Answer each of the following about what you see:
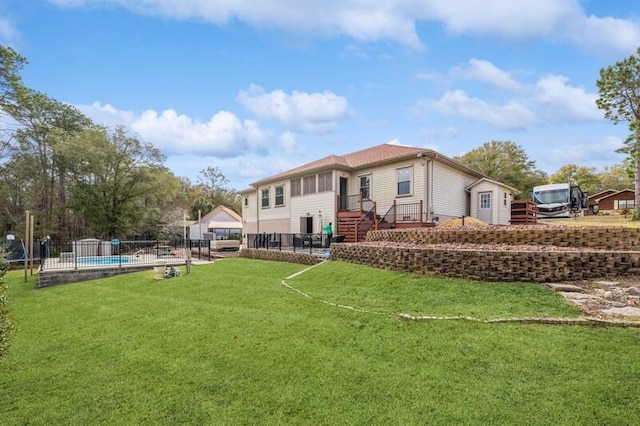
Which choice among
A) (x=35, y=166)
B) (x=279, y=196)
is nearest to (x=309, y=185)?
(x=279, y=196)

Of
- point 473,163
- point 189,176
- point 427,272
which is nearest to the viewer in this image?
point 427,272

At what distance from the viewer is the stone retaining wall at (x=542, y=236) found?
7277mm

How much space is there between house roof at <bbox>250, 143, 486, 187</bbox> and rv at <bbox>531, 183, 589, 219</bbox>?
718 cm

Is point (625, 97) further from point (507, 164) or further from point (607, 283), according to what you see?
point (607, 283)

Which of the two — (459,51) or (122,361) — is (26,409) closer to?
(122,361)

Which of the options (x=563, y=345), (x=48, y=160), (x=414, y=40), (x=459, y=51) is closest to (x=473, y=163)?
(x=459, y=51)

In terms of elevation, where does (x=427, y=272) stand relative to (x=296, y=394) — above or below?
above

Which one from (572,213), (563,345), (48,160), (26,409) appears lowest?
(26,409)

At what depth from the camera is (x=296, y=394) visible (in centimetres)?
323

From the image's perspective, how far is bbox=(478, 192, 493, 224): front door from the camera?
16856 mm

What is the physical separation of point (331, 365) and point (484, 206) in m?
15.9

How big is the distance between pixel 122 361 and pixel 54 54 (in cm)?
1517

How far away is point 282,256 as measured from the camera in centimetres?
1378

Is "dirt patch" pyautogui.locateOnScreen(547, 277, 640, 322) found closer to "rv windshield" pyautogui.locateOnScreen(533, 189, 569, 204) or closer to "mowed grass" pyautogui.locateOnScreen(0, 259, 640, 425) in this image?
"mowed grass" pyautogui.locateOnScreen(0, 259, 640, 425)
